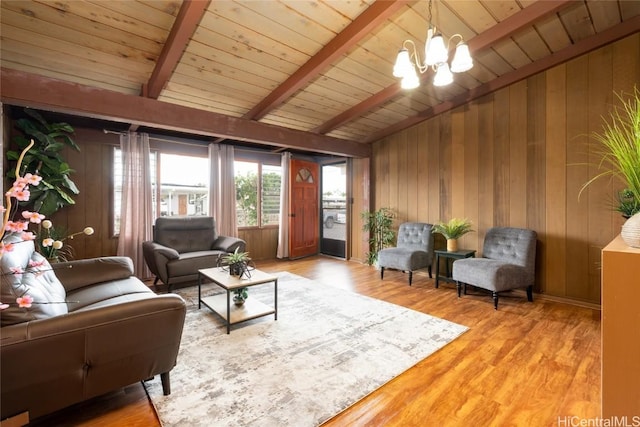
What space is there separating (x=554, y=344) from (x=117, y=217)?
5.27 metres

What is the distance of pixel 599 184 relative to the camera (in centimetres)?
323

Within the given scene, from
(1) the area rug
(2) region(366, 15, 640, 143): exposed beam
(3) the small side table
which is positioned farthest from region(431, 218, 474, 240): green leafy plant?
(2) region(366, 15, 640, 143): exposed beam

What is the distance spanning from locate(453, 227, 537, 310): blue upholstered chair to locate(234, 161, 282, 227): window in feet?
12.0

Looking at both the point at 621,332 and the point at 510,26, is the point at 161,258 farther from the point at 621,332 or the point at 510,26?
the point at 510,26

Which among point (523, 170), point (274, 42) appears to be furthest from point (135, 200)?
point (523, 170)

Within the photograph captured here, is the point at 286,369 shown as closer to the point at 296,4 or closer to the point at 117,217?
the point at 296,4

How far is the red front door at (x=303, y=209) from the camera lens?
5.90 meters

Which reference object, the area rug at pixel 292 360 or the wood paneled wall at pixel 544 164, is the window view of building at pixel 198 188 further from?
the wood paneled wall at pixel 544 164

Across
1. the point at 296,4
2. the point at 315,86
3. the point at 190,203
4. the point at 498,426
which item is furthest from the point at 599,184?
the point at 190,203

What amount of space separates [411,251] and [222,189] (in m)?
3.21

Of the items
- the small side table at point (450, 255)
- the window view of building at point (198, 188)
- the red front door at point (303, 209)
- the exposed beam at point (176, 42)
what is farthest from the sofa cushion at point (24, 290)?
the red front door at point (303, 209)

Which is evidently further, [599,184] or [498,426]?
[599,184]

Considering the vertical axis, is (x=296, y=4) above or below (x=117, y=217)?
above

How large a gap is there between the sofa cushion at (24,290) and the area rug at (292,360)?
30.9 inches
